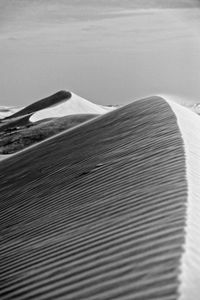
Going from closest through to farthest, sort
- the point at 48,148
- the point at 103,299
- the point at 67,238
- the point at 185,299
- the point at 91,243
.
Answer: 1. the point at 185,299
2. the point at 103,299
3. the point at 91,243
4. the point at 67,238
5. the point at 48,148

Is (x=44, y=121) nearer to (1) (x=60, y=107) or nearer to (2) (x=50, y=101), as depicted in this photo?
(1) (x=60, y=107)

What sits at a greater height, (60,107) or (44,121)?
(60,107)

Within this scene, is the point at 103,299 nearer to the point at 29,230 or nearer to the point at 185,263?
the point at 185,263

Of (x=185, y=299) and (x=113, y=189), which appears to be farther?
(x=113, y=189)

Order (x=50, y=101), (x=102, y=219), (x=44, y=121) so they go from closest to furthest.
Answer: (x=102, y=219) → (x=44, y=121) → (x=50, y=101)

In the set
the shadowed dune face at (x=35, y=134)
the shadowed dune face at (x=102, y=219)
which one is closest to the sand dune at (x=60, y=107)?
the shadowed dune face at (x=35, y=134)

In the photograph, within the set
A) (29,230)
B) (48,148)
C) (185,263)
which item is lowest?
(185,263)

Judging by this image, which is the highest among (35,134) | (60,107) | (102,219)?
(60,107)

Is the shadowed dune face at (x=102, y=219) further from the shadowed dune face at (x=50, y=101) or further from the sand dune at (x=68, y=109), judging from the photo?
the shadowed dune face at (x=50, y=101)

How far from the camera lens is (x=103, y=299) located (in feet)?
13.1

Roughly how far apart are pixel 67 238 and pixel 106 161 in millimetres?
3414

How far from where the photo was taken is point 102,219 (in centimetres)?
609

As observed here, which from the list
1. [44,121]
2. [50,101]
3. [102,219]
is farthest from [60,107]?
[102,219]

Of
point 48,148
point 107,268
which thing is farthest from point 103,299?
point 48,148
